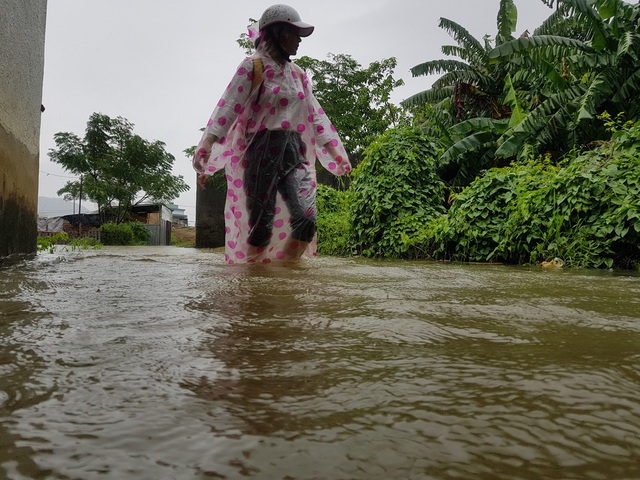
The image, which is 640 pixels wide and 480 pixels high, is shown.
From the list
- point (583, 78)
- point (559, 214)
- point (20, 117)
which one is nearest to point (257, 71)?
point (20, 117)

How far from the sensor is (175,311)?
4.28 ft

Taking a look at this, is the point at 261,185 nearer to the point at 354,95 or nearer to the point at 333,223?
the point at 333,223

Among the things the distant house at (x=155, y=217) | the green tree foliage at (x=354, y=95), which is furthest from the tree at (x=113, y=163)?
the green tree foliage at (x=354, y=95)

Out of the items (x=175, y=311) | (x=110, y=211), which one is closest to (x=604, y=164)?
(x=175, y=311)

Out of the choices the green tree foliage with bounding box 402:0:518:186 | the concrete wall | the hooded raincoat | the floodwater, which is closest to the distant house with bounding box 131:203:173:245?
the green tree foliage with bounding box 402:0:518:186

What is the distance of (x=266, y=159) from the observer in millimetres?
3576

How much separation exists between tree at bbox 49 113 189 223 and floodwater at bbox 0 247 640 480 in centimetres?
2596

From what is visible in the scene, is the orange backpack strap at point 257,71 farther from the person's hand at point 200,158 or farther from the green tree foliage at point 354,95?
the green tree foliage at point 354,95

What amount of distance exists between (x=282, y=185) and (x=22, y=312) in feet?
8.33

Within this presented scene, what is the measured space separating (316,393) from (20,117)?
4.46 m

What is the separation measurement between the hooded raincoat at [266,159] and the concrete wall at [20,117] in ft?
5.05

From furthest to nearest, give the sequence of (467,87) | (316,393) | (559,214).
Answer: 1. (467,87)
2. (559,214)
3. (316,393)

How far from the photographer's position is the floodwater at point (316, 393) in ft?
1.52

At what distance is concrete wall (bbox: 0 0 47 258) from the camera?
3.71m
